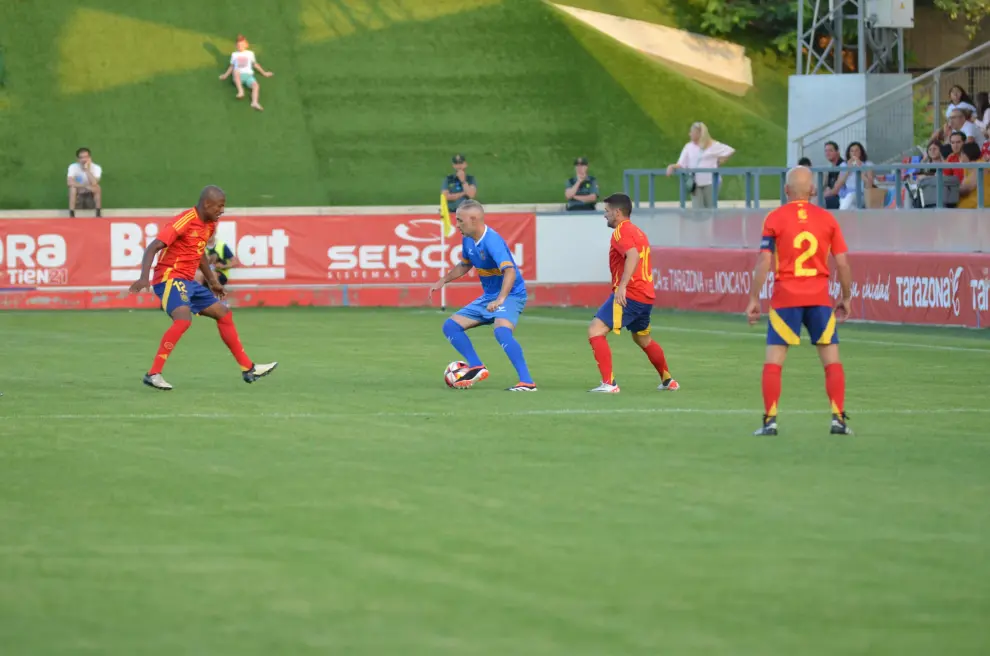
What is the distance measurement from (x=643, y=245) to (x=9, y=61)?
100 ft

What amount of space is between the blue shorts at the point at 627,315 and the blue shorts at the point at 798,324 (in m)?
3.30

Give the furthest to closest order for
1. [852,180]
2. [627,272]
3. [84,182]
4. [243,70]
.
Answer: [243,70]
[84,182]
[852,180]
[627,272]

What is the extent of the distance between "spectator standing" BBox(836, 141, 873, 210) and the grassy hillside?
10.8 m

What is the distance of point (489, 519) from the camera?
8.74 m

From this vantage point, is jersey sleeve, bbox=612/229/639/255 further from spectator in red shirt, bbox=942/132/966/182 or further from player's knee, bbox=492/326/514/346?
spectator in red shirt, bbox=942/132/966/182

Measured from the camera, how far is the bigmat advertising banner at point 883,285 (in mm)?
23172

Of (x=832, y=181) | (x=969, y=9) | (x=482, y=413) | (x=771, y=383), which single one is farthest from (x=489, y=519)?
(x=969, y=9)

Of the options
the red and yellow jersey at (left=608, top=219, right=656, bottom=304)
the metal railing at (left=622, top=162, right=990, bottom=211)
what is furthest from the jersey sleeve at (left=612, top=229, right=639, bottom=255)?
the metal railing at (left=622, top=162, right=990, bottom=211)

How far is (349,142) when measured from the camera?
1613 inches

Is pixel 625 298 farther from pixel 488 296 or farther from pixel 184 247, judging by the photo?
pixel 184 247

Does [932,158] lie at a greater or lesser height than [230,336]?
greater

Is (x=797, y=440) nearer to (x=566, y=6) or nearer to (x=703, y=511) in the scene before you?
(x=703, y=511)

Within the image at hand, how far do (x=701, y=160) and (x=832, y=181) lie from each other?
333 cm

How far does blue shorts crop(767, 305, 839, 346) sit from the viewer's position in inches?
464
